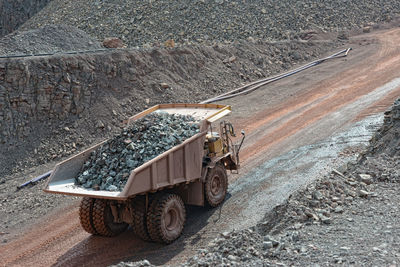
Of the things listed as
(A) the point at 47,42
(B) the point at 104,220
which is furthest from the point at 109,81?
(B) the point at 104,220

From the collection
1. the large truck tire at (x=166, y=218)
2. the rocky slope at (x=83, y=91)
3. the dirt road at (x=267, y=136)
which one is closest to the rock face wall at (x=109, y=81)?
the rocky slope at (x=83, y=91)

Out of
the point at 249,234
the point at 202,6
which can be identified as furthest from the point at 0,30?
the point at 249,234

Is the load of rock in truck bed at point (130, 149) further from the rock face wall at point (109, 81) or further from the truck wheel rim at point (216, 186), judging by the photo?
the rock face wall at point (109, 81)

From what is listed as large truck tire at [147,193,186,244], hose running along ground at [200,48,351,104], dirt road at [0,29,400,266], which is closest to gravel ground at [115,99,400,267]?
large truck tire at [147,193,186,244]

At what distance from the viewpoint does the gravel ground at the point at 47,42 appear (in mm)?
19656

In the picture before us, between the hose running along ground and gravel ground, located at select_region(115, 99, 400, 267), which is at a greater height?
the hose running along ground

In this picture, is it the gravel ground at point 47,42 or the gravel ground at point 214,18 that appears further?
the gravel ground at point 214,18

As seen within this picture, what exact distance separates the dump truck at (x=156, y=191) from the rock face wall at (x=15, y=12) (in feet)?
108

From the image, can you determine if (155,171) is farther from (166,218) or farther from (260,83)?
(260,83)

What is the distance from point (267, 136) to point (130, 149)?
759 centimetres

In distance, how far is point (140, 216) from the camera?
9.34 m

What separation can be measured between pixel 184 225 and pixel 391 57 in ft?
60.1

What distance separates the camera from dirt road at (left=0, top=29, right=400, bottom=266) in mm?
9852

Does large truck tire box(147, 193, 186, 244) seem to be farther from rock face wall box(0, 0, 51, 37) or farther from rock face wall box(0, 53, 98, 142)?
rock face wall box(0, 0, 51, 37)
